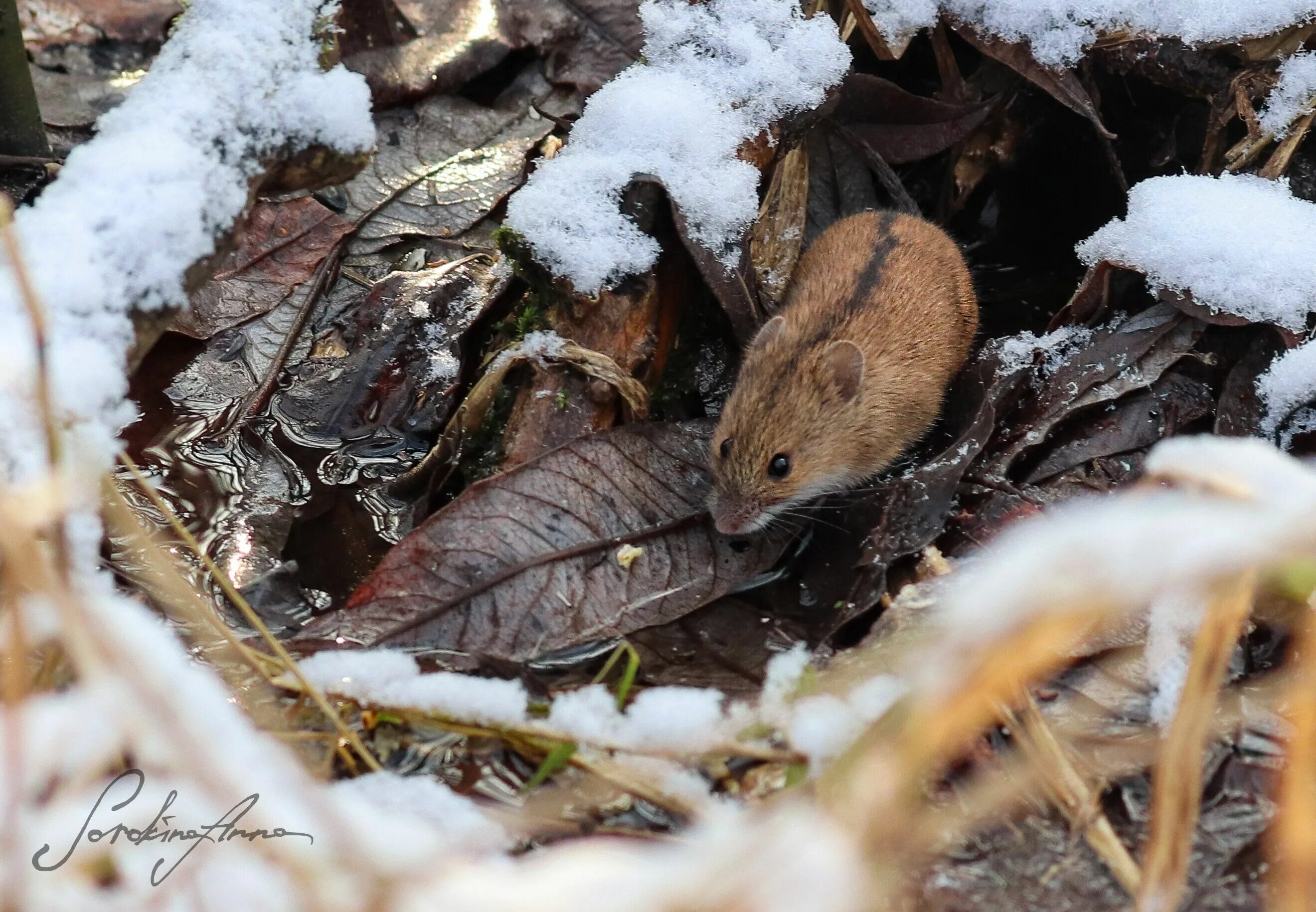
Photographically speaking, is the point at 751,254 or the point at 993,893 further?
the point at 751,254

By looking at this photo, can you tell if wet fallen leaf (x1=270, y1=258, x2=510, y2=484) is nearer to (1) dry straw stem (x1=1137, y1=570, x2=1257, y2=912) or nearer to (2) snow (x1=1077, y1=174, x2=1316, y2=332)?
(2) snow (x1=1077, y1=174, x2=1316, y2=332)

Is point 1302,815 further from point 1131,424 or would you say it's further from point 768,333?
point 768,333

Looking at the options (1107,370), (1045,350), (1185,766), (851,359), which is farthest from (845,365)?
(1185,766)

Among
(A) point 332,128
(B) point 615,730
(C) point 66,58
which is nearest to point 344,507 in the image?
(A) point 332,128

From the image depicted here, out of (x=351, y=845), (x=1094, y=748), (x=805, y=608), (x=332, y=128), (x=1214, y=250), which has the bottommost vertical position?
(x=805, y=608)

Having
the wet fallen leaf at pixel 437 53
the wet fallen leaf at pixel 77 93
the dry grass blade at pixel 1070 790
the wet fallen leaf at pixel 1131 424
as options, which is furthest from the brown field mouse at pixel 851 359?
the wet fallen leaf at pixel 77 93

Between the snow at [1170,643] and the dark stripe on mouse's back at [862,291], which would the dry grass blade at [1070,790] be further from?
the dark stripe on mouse's back at [862,291]

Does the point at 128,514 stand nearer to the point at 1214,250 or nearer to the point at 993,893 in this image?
the point at 993,893
